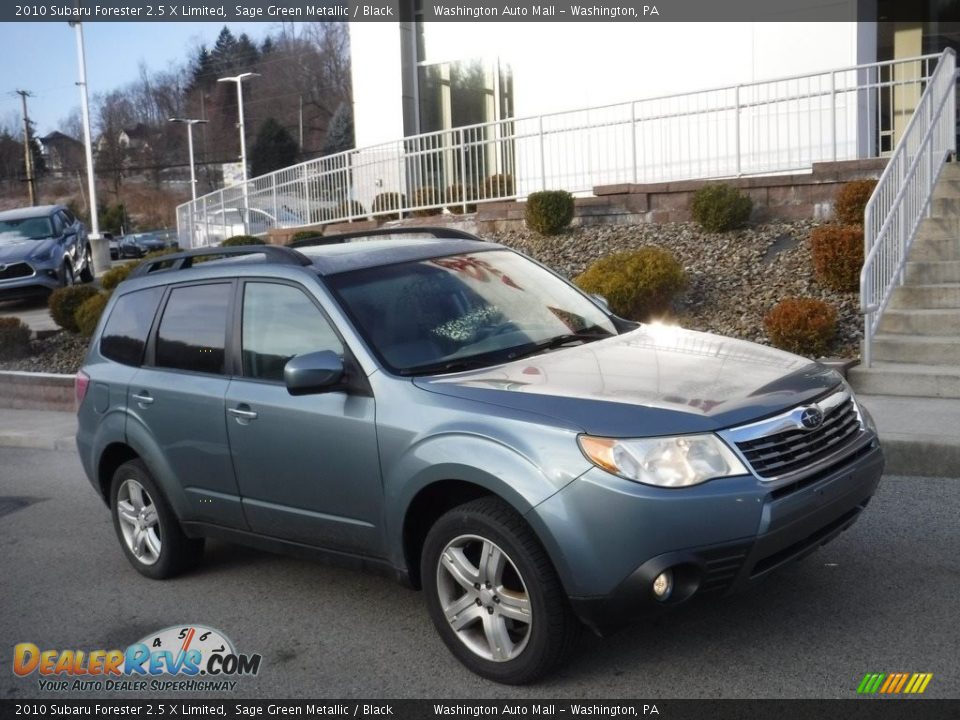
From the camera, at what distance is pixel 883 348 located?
934 cm

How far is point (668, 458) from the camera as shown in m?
3.90

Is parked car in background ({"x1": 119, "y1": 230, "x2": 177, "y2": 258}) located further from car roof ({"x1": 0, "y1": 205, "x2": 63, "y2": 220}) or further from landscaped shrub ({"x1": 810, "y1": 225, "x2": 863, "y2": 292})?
landscaped shrub ({"x1": 810, "y1": 225, "x2": 863, "y2": 292})

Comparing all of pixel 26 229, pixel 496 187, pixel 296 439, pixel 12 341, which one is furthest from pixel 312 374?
pixel 26 229

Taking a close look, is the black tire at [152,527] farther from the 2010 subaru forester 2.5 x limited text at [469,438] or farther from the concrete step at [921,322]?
the concrete step at [921,322]

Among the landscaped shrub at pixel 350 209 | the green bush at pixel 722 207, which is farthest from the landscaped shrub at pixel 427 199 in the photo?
the green bush at pixel 722 207

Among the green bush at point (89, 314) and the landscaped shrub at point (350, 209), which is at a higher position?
the landscaped shrub at point (350, 209)

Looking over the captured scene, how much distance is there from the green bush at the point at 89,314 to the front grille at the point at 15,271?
187 inches

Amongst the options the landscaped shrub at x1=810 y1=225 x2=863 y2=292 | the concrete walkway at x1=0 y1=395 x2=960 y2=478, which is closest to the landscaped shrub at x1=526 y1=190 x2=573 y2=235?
the landscaped shrub at x1=810 y1=225 x2=863 y2=292

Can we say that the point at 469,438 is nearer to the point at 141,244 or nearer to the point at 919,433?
the point at 919,433

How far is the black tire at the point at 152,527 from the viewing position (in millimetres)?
5861

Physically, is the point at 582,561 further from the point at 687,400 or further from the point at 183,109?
the point at 183,109

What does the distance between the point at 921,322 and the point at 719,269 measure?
276 centimetres

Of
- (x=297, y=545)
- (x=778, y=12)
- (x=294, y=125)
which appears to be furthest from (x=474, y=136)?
(x=294, y=125)

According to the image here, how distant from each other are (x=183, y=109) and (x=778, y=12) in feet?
335
